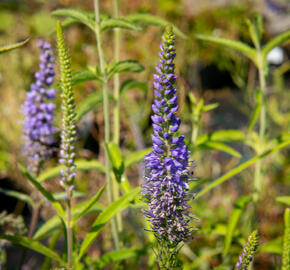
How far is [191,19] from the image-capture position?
24.2 ft

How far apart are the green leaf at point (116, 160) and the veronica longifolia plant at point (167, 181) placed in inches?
17.0

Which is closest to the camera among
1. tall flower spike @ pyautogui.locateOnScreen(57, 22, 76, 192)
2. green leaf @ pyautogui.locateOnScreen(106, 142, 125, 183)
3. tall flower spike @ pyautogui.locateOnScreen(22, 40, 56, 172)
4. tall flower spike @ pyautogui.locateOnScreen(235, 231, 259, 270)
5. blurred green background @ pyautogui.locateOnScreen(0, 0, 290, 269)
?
tall flower spike @ pyautogui.locateOnScreen(235, 231, 259, 270)

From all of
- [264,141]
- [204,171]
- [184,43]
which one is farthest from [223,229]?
[184,43]

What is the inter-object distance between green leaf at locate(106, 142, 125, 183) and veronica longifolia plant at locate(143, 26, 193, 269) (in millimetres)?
431

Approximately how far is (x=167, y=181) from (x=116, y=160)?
0.58 metres

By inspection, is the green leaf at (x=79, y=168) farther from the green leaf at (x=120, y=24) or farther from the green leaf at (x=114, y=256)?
the green leaf at (x=120, y=24)

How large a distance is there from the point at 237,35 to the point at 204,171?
3.71m

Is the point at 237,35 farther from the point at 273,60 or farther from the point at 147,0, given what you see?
the point at 147,0

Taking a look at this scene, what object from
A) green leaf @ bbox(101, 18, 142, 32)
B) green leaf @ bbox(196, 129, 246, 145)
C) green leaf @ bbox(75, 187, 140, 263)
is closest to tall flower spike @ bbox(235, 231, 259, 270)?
green leaf @ bbox(75, 187, 140, 263)

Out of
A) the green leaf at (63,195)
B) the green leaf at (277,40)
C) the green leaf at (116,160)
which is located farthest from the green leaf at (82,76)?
the green leaf at (277,40)

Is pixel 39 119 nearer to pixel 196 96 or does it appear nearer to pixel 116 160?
pixel 116 160

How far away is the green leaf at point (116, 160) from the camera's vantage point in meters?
1.70

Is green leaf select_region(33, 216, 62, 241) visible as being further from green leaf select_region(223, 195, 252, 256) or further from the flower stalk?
green leaf select_region(223, 195, 252, 256)

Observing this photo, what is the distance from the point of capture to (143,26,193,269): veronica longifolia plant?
117 centimetres
